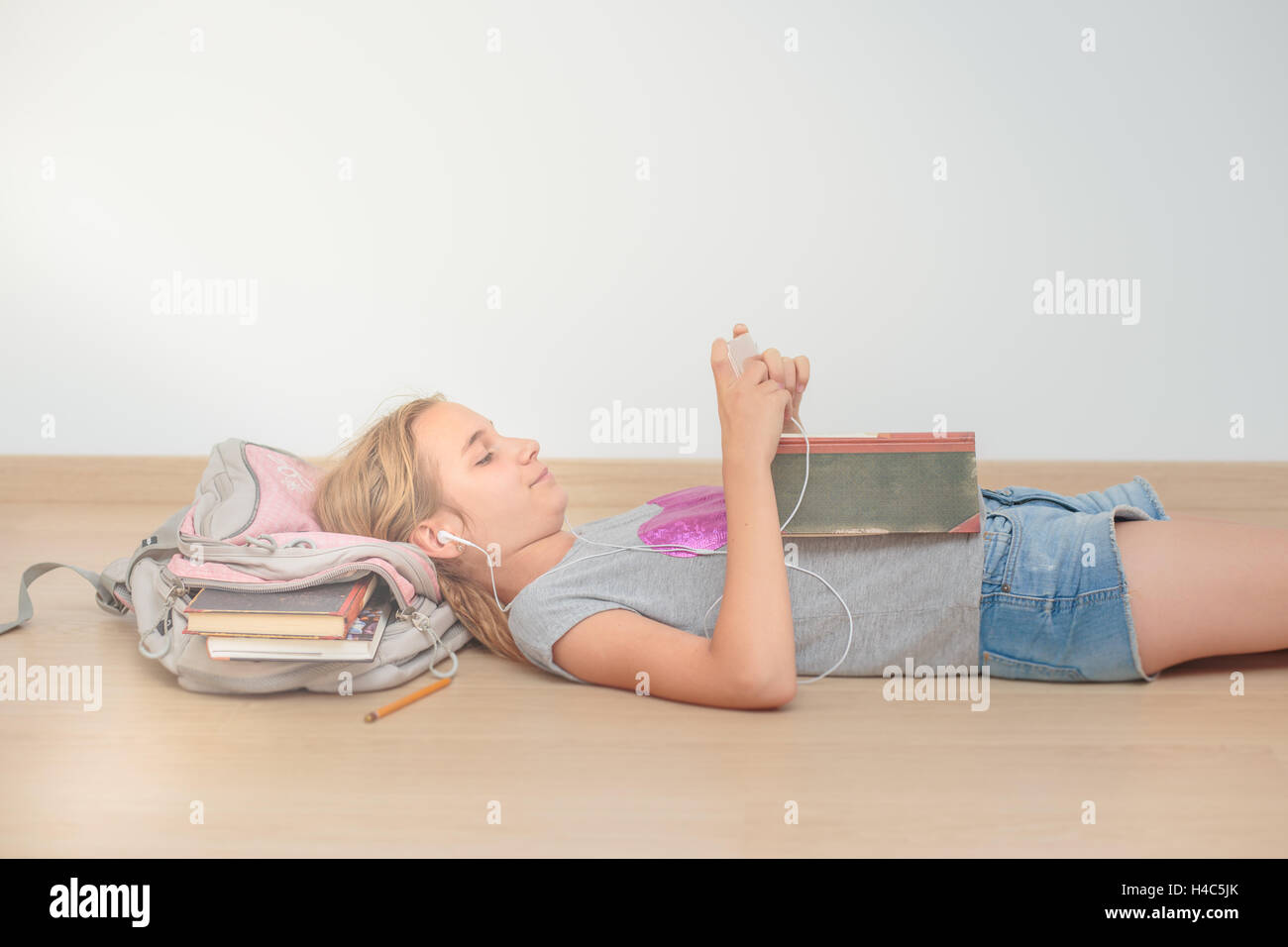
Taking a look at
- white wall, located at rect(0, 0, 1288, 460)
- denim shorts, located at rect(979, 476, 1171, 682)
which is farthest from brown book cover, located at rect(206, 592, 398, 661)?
white wall, located at rect(0, 0, 1288, 460)

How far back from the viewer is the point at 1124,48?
1.88 meters

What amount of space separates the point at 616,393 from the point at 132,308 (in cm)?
98

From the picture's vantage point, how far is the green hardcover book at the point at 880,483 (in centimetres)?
103

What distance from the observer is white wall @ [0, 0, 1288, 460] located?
1900mm

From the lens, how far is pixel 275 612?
40.9 inches

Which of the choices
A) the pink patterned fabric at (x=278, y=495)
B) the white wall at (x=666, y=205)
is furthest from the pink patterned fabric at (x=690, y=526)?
the white wall at (x=666, y=205)

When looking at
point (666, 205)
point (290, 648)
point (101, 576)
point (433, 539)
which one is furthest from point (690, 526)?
point (666, 205)

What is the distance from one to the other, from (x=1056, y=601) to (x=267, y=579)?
0.80 m

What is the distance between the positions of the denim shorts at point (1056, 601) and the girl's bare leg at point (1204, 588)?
0.02 meters

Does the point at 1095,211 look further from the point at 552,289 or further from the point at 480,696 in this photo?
the point at 480,696

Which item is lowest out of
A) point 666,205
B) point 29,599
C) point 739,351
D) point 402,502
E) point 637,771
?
point 637,771

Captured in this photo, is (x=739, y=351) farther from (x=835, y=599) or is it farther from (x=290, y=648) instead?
(x=290, y=648)
